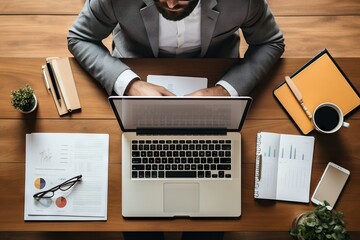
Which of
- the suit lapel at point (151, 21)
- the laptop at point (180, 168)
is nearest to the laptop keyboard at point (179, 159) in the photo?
the laptop at point (180, 168)

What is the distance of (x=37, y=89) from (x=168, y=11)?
487 mm

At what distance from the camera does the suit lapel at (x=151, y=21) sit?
1.10 metres

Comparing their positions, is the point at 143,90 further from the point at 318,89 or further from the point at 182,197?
the point at 318,89

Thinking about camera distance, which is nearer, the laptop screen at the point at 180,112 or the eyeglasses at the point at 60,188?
the laptop screen at the point at 180,112

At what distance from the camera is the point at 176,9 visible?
1036 millimetres

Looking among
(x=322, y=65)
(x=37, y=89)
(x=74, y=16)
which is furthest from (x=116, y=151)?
(x=74, y=16)

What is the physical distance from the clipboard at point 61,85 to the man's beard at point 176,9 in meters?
0.36

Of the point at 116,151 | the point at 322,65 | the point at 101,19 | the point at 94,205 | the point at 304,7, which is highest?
the point at 304,7

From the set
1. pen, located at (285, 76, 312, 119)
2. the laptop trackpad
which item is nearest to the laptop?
the laptop trackpad

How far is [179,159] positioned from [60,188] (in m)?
0.37

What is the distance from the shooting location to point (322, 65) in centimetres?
123

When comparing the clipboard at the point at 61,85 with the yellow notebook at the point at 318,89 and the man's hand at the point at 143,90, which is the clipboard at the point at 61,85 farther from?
the yellow notebook at the point at 318,89

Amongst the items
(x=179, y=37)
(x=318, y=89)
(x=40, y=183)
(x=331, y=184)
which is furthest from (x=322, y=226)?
(x=40, y=183)

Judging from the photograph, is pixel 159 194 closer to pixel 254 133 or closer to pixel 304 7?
pixel 254 133
